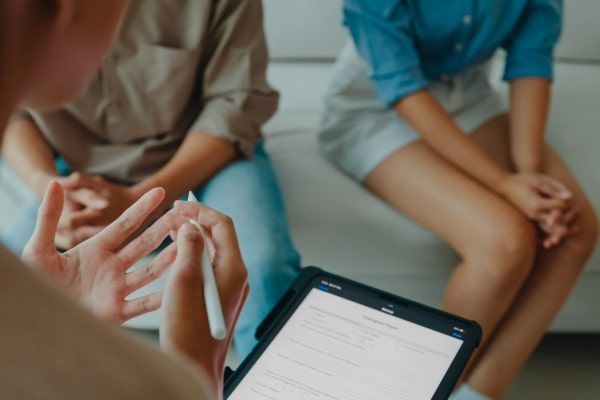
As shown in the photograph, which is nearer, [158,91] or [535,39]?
[158,91]

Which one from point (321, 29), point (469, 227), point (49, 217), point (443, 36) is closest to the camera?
point (49, 217)

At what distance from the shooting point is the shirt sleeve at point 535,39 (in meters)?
1.24

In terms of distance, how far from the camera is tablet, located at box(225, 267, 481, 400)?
0.72m

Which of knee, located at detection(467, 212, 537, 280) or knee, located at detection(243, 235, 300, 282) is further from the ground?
knee, located at detection(467, 212, 537, 280)

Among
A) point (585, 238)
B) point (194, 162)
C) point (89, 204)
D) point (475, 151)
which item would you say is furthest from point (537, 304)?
point (89, 204)

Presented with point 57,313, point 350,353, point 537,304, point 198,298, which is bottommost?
point 537,304

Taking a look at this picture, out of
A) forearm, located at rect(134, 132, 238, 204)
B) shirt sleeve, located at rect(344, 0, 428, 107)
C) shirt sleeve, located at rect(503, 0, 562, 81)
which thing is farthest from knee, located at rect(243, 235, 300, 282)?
shirt sleeve, located at rect(503, 0, 562, 81)

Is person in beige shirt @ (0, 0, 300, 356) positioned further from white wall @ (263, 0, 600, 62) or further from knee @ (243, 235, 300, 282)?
white wall @ (263, 0, 600, 62)

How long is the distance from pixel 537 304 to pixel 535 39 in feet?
1.35

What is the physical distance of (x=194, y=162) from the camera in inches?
41.8

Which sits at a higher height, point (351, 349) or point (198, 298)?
point (198, 298)

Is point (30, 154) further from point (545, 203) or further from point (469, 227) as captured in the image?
point (545, 203)

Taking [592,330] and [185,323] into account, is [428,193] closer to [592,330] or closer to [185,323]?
[592,330]

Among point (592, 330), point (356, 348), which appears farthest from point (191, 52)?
point (592, 330)
